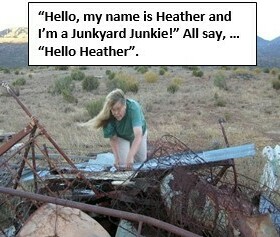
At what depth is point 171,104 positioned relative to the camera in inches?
901

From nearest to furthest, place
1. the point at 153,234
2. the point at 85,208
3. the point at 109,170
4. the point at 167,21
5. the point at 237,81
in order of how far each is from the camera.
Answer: the point at 85,208, the point at 153,234, the point at 109,170, the point at 167,21, the point at 237,81

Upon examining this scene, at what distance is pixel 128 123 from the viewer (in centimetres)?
740

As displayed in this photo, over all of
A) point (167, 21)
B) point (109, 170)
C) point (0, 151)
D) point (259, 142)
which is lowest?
point (259, 142)

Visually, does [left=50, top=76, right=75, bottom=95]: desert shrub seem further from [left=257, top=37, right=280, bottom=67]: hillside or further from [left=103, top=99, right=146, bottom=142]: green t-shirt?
[left=257, top=37, right=280, bottom=67]: hillside

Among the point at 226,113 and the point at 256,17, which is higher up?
the point at 256,17

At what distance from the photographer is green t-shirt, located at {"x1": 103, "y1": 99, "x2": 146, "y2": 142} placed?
281 inches

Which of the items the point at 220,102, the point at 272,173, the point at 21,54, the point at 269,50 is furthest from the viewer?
the point at 269,50

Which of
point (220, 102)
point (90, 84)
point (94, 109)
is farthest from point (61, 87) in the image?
point (94, 109)

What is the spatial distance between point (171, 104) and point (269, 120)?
5425 mm

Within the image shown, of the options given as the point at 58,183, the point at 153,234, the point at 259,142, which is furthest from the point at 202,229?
the point at 259,142

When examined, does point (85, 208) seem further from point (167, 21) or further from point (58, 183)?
point (167, 21)

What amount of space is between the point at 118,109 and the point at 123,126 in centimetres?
42

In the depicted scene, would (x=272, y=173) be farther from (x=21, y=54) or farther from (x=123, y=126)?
(x=21, y=54)

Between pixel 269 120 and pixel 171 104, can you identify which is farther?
→ pixel 171 104
